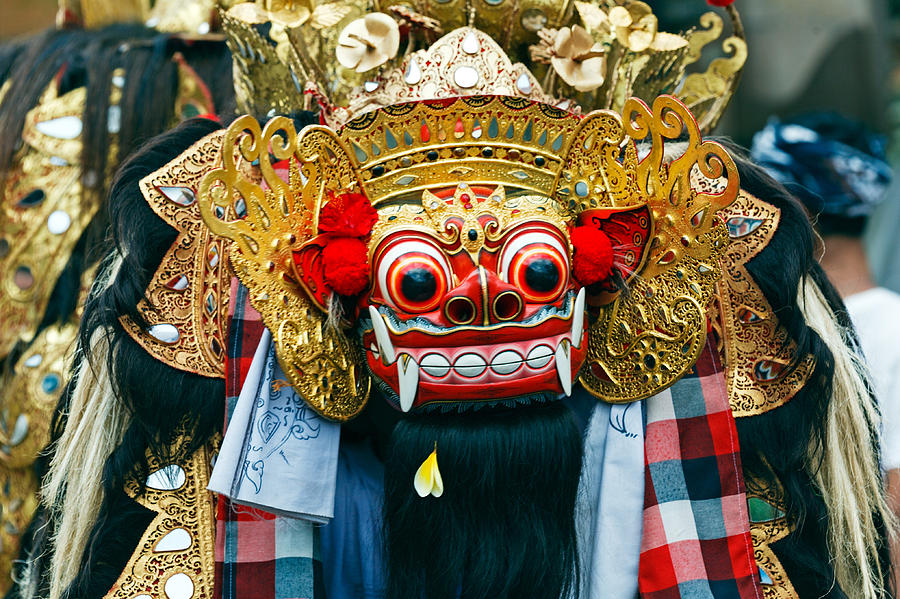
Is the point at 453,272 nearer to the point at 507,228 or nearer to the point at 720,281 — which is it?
the point at 507,228

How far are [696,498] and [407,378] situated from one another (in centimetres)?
54

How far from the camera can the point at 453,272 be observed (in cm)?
155

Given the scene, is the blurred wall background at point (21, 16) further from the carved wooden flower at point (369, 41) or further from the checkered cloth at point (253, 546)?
the checkered cloth at point (253, 546)

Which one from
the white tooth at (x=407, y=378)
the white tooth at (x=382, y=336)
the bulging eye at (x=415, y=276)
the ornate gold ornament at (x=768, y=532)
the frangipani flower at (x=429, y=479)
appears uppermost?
the bulging eye at (x=415, y=276)

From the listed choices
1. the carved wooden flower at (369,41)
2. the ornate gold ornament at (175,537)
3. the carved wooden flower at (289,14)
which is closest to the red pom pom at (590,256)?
the carved wooden flower at (369,41)

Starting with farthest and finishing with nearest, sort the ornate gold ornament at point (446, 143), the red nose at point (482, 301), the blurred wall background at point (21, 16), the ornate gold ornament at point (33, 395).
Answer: the blurred wall background at point (21, 16), the ornate gold ornament at point (33, 395), the ornate gold ornament at point (446, 143), the red nose at point (482, 301)

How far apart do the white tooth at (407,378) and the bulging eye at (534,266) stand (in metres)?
0.18

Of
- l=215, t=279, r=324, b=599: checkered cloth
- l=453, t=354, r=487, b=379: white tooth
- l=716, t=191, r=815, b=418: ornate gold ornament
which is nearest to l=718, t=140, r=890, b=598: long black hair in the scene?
l=716, t=191, r=815, b=418: ornate gold ornament

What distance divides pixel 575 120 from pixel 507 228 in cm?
24

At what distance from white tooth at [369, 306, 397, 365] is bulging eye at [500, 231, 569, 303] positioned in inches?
7.5

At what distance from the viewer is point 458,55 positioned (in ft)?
5.70

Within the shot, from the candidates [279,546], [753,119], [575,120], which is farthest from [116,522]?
[753,119]

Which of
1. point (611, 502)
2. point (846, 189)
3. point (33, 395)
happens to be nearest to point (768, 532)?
point (611, 502)

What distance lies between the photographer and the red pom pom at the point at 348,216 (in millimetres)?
1573
